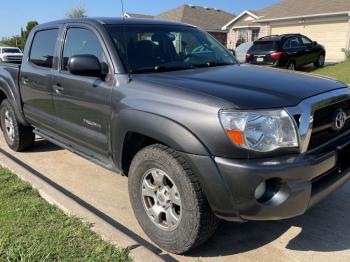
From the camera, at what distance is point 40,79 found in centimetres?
470

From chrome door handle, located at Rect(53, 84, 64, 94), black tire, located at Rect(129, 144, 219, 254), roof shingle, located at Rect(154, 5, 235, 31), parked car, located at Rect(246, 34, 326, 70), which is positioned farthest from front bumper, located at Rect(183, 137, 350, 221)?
roof shingle, located at Rect(154, 5, 235, 31)

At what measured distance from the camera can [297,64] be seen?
1644 cm

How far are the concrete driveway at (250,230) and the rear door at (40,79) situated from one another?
76 centimetres

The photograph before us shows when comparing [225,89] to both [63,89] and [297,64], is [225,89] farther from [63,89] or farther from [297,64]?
[297,64]

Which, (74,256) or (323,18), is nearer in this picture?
(74,256)

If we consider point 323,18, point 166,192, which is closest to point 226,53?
point 166,192

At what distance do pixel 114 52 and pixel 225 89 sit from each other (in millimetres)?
1205

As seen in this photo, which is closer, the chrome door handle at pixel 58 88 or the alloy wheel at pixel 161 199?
the alloy wheel at pixel 161 199

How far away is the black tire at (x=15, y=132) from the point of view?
562cm

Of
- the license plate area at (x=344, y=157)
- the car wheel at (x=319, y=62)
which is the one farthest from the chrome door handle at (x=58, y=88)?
the car wheel at (x=319, y=62)

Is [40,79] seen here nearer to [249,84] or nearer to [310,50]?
[249,84]

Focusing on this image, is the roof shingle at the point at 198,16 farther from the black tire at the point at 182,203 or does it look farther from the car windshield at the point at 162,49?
the black tire at the point at 182,203

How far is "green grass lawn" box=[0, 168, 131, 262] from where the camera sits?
9.69 ft

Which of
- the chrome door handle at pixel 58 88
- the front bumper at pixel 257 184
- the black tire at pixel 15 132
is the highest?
the chrome door handle at pixel 58 88
